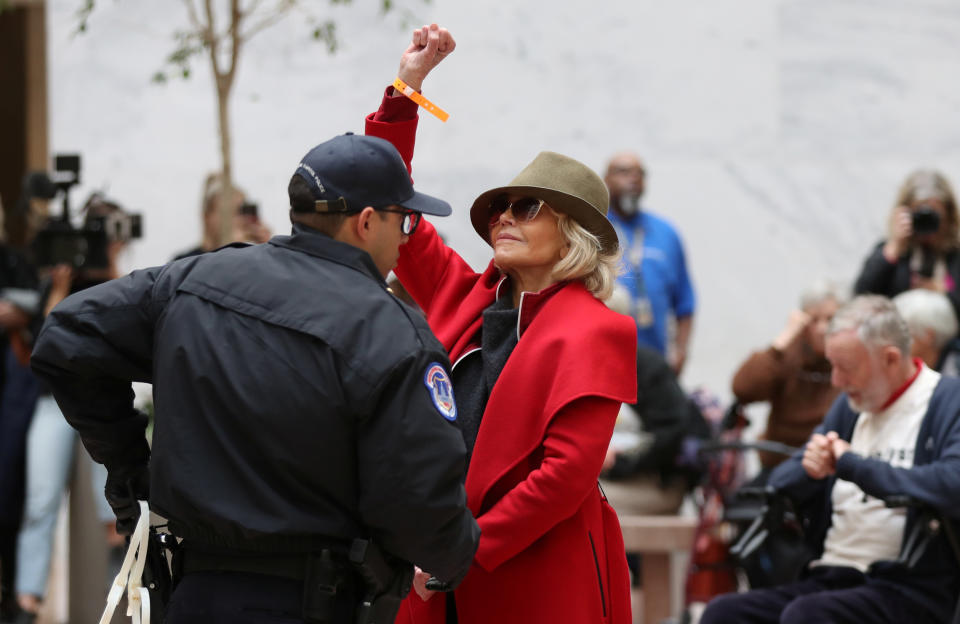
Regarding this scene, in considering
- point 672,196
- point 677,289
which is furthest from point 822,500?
point 672,196

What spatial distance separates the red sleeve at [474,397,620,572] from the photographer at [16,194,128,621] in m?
3.39

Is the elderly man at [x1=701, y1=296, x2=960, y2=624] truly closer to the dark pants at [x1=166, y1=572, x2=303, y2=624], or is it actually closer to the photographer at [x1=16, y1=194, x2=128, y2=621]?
the dark pants at [x1=166, y1=572, x2=303, y2=624]

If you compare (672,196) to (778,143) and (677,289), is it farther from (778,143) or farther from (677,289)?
(677,289)

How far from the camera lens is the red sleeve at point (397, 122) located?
345 cm

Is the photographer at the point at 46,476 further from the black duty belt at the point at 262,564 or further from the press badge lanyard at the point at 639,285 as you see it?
the black duty belt at the point at 262,564

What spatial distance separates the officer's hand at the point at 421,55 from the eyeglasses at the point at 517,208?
35 centimetres

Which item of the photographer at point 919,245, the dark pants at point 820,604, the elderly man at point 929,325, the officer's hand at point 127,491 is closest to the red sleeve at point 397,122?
the officer's hand at point 127,491

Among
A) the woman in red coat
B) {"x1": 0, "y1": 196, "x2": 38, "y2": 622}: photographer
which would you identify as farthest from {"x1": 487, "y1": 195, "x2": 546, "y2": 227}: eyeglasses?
{"x1": 0, "y1": 196, "x2": 38, "y2": 622}: photographer

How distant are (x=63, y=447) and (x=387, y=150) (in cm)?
383

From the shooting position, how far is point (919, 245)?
628cm

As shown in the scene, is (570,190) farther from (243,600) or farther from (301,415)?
(243,600)

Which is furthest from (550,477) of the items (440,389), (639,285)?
(639,285)

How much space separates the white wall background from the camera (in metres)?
8.56

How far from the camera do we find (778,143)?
343 inches
